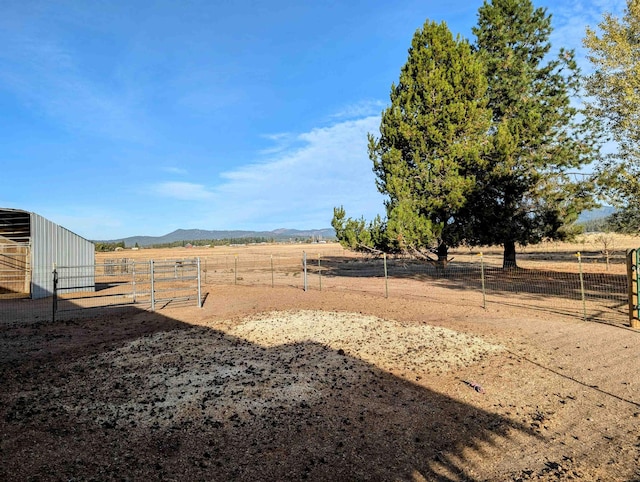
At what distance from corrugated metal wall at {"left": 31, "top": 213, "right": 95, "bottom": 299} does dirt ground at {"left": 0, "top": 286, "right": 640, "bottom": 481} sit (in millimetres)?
11174

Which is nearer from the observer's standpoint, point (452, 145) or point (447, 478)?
point (447, 478)

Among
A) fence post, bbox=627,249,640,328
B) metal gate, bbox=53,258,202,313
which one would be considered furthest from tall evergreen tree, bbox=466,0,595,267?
metal gate, bbox=53,258,202,313

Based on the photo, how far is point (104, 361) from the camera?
28.2 feet

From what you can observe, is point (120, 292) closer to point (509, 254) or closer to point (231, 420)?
point (231, 420)

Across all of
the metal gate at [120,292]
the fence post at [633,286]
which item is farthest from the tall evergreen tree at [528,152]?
the metal gate at [120,292]

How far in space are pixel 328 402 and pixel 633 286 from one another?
9766 mm

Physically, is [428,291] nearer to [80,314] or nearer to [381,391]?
[381,391]

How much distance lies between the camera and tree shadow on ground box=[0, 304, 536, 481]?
14.3 ft

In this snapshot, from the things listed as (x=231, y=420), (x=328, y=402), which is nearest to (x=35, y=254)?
(x=231, y=420)

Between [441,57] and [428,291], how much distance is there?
14.1 metres

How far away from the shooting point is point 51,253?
2098cm

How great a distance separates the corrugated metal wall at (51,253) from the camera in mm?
20141

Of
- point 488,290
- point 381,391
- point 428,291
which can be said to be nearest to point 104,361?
point 381,391

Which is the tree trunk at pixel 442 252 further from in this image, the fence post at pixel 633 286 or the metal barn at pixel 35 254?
the metal barn at pixel 35 254
